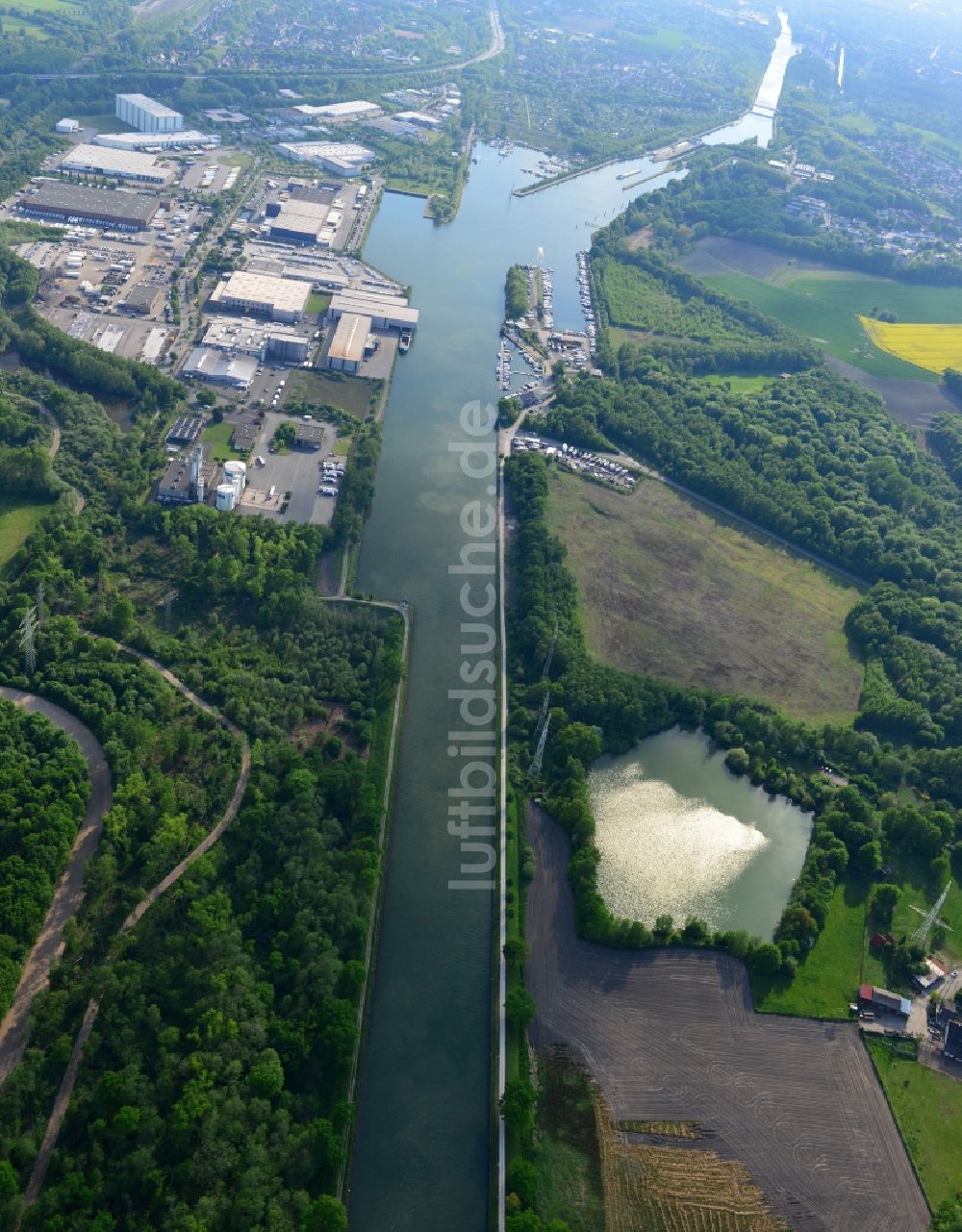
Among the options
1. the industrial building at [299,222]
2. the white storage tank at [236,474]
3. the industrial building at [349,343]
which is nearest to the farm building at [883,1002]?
the white storage tank at [236,474]

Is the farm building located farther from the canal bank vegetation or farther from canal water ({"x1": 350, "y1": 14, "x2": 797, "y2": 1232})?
the canal bank vegetation

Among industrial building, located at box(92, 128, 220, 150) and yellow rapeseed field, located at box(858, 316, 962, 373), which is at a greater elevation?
industrial building, located at box(92, 128, 220, 150)

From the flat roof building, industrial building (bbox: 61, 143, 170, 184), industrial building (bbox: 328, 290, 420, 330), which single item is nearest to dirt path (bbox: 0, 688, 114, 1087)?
the flat roof building

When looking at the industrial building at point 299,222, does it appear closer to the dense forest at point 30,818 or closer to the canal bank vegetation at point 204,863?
the canal bank vegetation at point 204,863

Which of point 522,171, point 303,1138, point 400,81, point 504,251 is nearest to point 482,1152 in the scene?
point 303,1138

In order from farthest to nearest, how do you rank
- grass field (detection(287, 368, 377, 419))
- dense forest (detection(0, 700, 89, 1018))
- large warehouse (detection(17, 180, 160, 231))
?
large warehouse (detection(17, 180, 160, 231))
grass field (detection(287, 368, 377, 419))
dense forest (detection(0, 700, 89, 1018))
